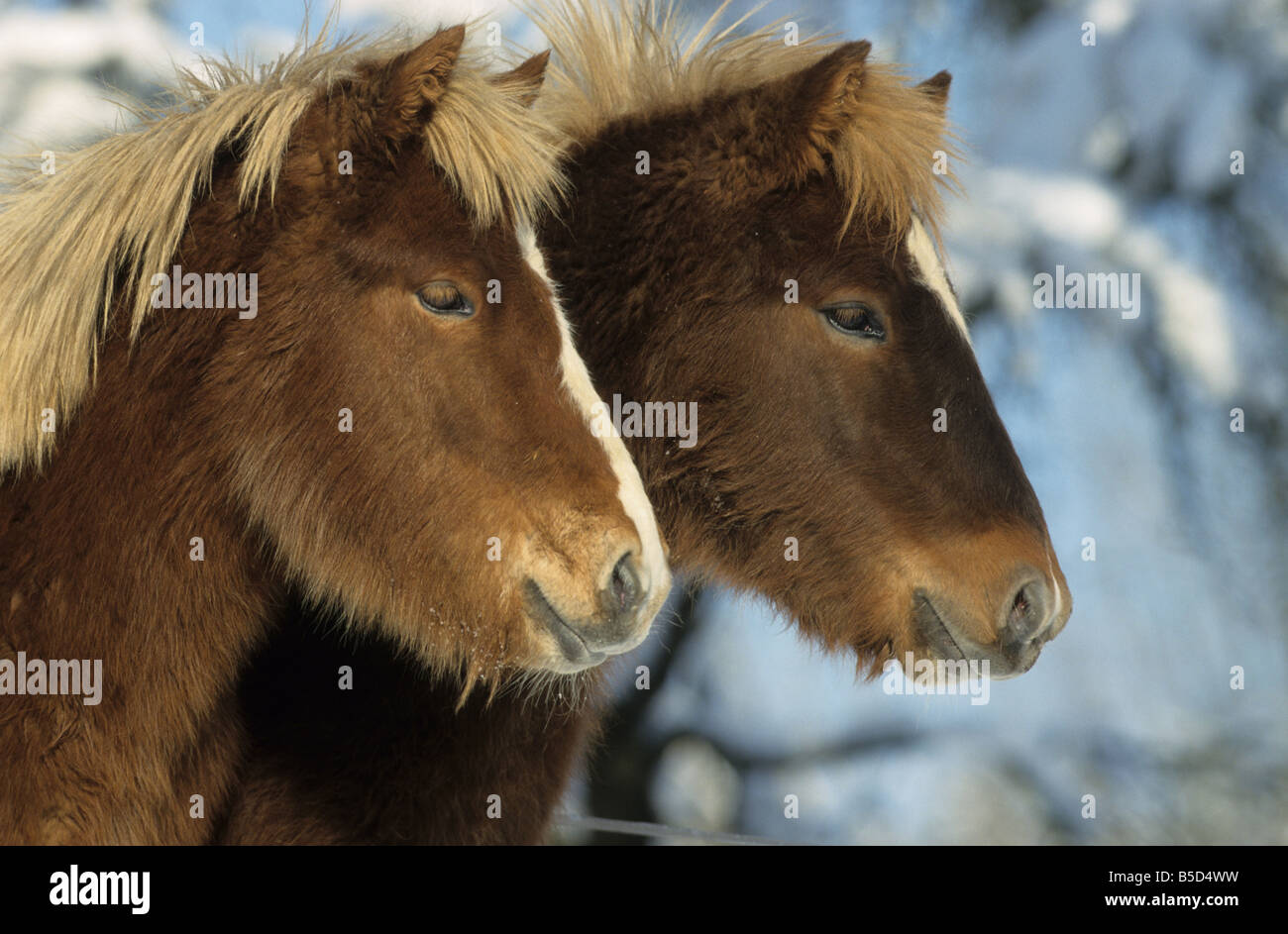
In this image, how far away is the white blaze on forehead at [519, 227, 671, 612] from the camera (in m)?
3.05

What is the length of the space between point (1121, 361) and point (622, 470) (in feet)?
18.8

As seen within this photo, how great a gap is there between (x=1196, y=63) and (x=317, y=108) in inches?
253

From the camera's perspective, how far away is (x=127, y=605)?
310 centimetres

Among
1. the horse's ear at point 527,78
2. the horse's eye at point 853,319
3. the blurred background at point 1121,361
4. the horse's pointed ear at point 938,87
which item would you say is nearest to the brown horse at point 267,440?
the horse's ear at point 527,78

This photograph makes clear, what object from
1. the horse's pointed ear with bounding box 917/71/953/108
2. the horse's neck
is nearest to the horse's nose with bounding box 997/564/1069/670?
the horse's pointed ear with bounding box 917/71/953/108

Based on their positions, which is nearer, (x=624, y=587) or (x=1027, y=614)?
(x=624, y=587)

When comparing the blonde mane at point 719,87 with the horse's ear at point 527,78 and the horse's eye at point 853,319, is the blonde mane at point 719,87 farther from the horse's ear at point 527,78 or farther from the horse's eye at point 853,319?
the horse's ear at point 527,78

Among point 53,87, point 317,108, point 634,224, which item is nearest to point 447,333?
point 317,108

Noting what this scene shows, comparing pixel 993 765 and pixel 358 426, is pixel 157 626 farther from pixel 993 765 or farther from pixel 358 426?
pixel 993 765

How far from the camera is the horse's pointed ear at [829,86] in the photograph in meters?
4.24

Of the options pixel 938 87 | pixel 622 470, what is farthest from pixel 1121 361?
pixel 622 470

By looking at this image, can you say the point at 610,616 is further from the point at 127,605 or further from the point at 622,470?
the point at 127,605

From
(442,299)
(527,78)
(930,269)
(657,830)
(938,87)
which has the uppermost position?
(938,87)

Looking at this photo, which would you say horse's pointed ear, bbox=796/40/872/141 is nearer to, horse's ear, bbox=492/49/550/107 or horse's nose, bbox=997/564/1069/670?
Answer: horse's ear, bbox=492/49/550/107
